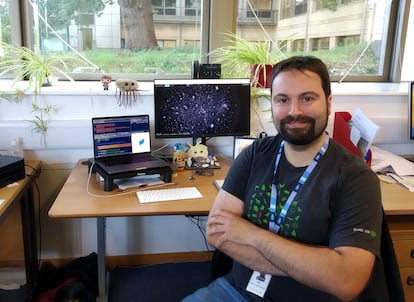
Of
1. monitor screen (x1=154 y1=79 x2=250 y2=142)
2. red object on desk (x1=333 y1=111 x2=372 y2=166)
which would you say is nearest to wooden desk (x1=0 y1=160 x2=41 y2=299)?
monitor screen (x1=154 y1=79 x2=250 y2=142)

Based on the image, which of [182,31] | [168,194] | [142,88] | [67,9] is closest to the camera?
[168,194]

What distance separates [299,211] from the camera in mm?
1336

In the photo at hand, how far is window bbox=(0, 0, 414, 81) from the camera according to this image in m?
2.62

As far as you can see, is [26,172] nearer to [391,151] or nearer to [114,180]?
[114,180]

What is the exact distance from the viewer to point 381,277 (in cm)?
127

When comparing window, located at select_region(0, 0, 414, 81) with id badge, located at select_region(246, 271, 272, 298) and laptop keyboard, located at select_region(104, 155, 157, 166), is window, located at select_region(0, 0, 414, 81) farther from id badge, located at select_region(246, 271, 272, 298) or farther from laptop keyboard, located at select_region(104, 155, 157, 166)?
id badge, located at select_region(246, 271, 272, 298)

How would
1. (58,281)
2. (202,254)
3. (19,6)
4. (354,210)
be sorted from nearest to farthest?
(354,210) < (58,281) < (19,6) < (202,254)

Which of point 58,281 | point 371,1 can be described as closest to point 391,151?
point 371,1

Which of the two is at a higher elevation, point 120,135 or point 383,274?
point 120,135

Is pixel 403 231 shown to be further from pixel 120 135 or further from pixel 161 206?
pixel 120 135

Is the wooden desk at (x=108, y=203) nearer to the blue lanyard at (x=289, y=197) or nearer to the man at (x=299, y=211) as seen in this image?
the man at (x=299, y=211)

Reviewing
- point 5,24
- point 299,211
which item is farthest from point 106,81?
point 299,211

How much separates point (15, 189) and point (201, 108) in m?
1.03

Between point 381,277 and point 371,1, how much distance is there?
249 centimetres
